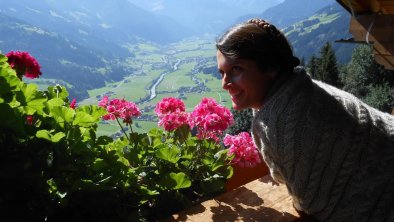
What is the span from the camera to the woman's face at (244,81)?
1232 mm

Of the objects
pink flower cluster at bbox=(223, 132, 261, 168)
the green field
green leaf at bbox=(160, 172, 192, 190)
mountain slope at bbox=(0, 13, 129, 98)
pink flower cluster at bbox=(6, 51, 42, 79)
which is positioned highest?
pink flower cluster at bbox=(6, 51, 42, 79)

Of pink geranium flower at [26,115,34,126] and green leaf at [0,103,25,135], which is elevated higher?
green leaf at [0,103,25,135]

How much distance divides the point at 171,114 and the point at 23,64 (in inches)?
27.6

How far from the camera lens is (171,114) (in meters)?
1.86

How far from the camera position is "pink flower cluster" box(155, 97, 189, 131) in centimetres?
183

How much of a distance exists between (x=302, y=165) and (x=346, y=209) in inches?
8.5

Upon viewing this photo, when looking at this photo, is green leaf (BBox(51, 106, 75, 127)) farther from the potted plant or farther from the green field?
the green field

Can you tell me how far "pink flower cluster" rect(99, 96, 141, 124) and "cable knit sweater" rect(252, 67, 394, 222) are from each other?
874mm

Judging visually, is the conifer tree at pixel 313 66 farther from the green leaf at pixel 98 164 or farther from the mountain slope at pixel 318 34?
the mountain slope at pixel 318 34

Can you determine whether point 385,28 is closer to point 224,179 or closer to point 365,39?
point 365,39

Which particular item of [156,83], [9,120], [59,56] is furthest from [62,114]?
[59,56]

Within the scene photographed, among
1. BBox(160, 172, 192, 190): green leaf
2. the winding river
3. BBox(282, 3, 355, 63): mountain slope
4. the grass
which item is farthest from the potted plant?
BBox(282, 3, 355, 63): mountain slope

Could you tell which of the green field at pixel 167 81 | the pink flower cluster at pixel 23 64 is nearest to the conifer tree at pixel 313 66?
the green field at pixel 167 81

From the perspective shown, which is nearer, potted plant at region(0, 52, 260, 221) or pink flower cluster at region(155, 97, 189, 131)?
potted plant at region(0, 52, 260, 221)
